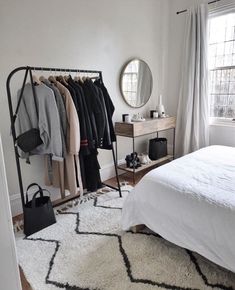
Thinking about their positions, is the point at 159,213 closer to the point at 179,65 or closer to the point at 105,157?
the point at 105,157

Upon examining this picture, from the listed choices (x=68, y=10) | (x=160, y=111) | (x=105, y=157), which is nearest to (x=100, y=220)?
(x=105, y=157)

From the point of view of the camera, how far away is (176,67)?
3652 millimetres

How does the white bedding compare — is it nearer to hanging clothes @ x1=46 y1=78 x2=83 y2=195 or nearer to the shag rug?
the shag rug

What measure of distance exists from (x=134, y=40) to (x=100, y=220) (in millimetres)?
2491

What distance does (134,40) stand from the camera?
10.6 feet

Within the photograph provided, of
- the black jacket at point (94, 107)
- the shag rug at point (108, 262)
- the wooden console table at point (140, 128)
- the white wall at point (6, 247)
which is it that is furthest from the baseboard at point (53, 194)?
the white wall at point (6, 247)

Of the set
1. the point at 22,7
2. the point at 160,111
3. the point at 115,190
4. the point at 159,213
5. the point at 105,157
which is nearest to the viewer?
the point at 159,213

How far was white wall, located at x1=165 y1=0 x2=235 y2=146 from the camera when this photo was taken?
3.33 meters

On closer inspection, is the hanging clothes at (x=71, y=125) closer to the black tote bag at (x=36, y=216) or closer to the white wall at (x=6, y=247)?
the black tote bag at (x=36, y=216)

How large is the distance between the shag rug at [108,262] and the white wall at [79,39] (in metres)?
0.78

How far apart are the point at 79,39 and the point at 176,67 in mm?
1756

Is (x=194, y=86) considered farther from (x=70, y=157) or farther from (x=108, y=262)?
(x=108, y=262)

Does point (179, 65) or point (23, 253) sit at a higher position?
point (179, 65)

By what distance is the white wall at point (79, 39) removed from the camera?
6.97 ft
